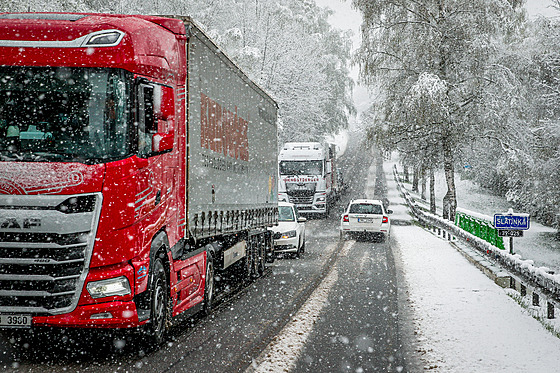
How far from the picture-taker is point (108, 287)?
21.5 ft

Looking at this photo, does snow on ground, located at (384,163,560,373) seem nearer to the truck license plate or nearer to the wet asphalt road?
the wet asphalt road

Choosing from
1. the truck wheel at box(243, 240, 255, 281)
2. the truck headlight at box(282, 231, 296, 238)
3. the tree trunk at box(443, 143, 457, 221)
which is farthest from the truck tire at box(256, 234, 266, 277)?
the tree trunk at box(443, 143, 457, 221)

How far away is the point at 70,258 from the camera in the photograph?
6367 millimetres

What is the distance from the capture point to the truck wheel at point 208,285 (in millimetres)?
9943

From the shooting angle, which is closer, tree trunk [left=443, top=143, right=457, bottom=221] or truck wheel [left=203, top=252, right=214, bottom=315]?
truck wheel [left=203, top=252, right=214, bottom=315]

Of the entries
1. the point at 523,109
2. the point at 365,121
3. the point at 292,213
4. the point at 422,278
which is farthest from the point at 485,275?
the point at 365,121

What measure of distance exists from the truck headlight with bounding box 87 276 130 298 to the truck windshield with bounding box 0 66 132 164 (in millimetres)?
1277

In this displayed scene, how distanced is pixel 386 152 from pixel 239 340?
2337 cm

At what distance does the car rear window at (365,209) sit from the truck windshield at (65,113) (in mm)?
17662

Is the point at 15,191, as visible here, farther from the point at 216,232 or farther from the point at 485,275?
the point at 485,275

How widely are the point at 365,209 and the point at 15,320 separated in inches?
723

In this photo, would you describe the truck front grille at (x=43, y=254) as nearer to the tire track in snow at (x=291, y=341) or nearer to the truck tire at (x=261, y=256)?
the tire track in snow at (x=291, y=341)

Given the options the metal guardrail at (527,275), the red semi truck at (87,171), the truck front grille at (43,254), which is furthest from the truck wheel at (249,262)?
the truck front grille at (43,254)

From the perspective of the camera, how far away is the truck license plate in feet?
21.0
